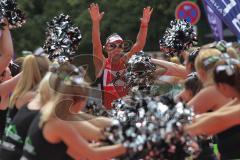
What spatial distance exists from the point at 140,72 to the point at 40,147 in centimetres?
313

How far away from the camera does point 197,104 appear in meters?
5.28

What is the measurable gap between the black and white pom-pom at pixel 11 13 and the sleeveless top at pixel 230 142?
299cm

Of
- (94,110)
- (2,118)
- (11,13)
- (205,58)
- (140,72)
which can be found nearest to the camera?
(205,58)

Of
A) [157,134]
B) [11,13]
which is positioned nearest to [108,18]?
[11,13]

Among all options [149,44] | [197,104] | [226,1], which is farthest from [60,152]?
[149,44]

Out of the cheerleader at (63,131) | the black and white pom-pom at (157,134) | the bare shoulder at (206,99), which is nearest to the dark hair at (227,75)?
the black and white pom-pom at (157,134)

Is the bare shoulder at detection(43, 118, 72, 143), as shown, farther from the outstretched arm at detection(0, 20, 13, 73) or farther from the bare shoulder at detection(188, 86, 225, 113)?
the outstretched arm at detection(0, 20, 13, 73)

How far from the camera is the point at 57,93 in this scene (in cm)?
450

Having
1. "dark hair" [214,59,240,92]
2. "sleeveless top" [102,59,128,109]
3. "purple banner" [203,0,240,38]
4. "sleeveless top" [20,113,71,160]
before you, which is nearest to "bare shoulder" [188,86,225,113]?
"dark hair" [214,59,240,92]

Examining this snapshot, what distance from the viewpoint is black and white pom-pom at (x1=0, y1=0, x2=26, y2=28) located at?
716 cm

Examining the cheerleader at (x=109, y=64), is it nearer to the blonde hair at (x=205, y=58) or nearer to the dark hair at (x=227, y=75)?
the blonde hair at (x=205, y=58)

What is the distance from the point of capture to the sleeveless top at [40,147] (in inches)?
178

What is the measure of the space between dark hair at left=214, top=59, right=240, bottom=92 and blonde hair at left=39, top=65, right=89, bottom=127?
913mm

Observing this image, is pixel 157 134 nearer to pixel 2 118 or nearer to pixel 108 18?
pixel 2 118
